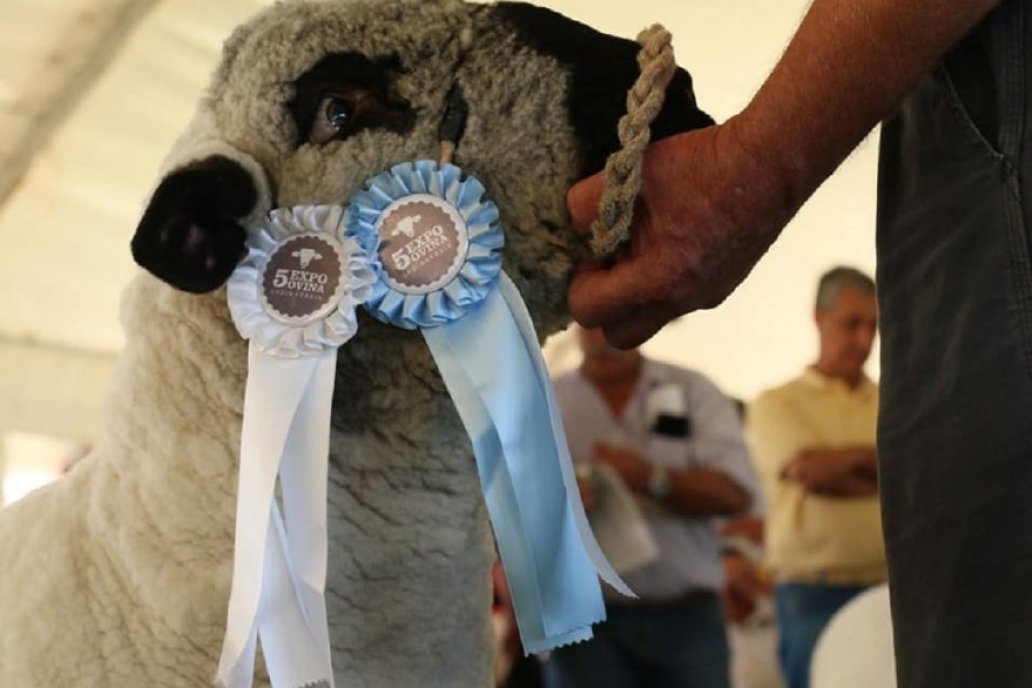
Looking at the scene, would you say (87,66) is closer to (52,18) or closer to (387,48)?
(52,18)

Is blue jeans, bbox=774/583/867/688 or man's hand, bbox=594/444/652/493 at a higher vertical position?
man's hand, bbox=594/444/652/493

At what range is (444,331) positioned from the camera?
3.16ft

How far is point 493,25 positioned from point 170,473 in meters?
0.41

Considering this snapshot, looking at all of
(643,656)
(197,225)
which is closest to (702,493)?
(643,656)

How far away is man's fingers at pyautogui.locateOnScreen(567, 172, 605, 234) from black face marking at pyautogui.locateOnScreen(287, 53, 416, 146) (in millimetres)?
138

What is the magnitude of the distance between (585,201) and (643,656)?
152 centimetres

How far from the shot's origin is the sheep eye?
99 centimetres

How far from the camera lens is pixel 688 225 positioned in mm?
892

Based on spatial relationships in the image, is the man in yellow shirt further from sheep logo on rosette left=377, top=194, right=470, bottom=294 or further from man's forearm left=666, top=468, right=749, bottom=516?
sheep logo on rosette left=377, top=194, right=470, bottom=294

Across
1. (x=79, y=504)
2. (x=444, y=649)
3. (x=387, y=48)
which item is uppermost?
(x=387, y=48)

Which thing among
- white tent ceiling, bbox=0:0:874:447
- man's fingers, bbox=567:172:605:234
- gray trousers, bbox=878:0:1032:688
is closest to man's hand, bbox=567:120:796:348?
man's fingers, bbox=567:172:605:234

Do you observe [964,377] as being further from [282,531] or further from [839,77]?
[282,531]

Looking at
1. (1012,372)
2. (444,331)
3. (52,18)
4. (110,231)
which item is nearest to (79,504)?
(444,331)

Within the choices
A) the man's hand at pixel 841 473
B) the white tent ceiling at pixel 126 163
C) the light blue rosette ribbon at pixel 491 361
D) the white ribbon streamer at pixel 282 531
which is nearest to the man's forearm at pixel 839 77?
the light blue rosette ribbon at pixel 491 361
